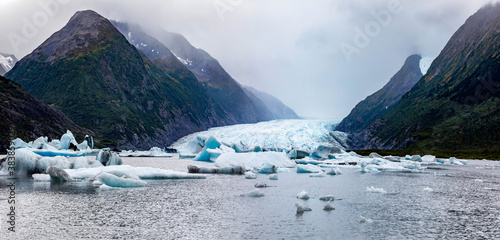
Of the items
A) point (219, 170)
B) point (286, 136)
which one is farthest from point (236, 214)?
point (286, 136)

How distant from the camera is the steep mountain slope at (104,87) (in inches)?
5103

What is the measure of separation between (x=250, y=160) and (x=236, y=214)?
26.4 metres

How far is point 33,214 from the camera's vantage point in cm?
1433

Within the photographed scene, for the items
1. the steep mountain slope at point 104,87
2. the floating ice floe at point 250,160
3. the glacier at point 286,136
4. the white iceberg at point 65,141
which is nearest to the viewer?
the floating ice floe at point 250,160

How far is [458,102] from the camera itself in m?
114

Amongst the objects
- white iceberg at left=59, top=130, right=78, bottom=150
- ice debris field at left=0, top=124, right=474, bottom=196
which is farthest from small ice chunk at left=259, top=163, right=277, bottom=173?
white iceberg at left=59, top=130, right=78, bottom=150

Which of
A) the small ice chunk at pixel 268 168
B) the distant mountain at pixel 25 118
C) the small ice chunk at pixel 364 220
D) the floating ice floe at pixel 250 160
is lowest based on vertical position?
the small ice chunk at pixel 364 220

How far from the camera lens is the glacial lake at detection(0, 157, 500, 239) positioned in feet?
39.1

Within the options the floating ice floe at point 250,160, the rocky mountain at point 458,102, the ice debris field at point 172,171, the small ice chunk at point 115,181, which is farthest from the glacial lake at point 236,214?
the rocky mountain at point 458,102

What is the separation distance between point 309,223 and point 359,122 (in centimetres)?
17738

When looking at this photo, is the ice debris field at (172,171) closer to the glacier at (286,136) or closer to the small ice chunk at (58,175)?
the small ice chunk at (58,175)

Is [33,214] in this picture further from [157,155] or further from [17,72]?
[17,72]

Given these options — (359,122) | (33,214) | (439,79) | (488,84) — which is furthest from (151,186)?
(359,122)

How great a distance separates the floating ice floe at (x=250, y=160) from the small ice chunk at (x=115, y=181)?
537 inches
